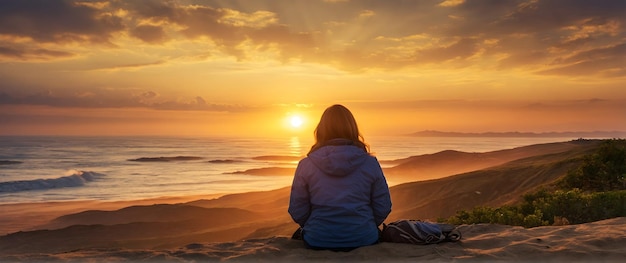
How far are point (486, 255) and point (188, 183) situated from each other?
3351 centimetres

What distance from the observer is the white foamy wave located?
34188mm

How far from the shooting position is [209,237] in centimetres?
1709

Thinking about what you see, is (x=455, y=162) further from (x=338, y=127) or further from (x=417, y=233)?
(x=338, y=127)

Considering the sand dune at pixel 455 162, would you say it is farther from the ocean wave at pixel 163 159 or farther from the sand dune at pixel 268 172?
the ocean wave at pixel 163 159

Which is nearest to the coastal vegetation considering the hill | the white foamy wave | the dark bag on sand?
the dark bag on sand

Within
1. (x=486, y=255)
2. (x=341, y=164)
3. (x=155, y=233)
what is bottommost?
(x=155, y=233)

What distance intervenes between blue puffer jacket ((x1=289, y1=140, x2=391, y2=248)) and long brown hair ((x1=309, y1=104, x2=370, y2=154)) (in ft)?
0.53

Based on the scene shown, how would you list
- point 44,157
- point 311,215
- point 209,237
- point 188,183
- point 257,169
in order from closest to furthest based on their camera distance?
point 311,215 → point 209,237 → point 188,183 → point 257,169 → point 44,157

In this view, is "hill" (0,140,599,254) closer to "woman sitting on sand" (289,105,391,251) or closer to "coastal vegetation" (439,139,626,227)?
"coastal vegetation" (439,139,626,227)

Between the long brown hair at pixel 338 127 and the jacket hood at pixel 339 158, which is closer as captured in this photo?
the jacket hood at pixel 339 158

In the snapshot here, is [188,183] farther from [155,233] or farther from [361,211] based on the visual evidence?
[361,211]

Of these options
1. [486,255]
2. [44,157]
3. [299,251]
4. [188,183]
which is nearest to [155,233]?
[299,251]

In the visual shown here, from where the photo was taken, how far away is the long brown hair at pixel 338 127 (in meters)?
5.79

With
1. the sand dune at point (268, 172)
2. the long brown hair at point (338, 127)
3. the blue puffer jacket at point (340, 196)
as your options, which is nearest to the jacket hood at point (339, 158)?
the blue puffer jacket at point (340, 196)
